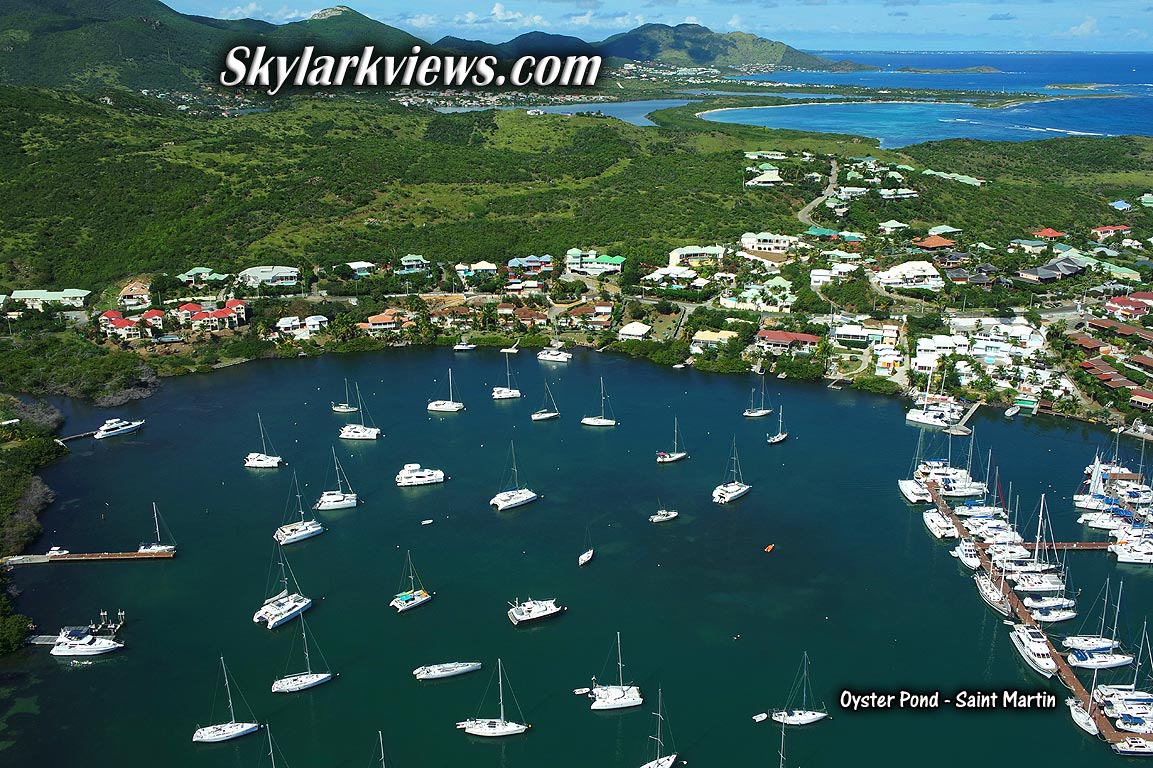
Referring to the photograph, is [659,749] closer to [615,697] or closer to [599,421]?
[615,697]

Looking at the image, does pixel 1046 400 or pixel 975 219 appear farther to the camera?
pixel 975 219

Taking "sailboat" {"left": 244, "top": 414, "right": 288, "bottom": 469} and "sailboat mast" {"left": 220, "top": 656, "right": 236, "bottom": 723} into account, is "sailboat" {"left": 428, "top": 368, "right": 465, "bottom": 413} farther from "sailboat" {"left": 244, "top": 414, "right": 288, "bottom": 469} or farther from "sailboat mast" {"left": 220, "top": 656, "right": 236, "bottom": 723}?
"sailboat mast" {"left": 220, "top": 656, "right": 236, "bottom": 723}

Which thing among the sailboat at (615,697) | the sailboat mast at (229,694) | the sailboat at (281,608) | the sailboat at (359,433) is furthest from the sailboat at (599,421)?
the sailboat mast at (229,694)

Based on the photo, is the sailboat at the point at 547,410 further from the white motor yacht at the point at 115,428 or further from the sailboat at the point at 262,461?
the white motor yacht at the point at 115,428

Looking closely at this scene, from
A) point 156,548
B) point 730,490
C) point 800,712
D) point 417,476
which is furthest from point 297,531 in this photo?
point 800,712

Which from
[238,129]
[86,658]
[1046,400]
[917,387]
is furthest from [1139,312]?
[238,129]

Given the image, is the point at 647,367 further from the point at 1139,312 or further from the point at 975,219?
the point at 975,219

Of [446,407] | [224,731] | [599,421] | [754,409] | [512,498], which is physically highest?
[754,409]
